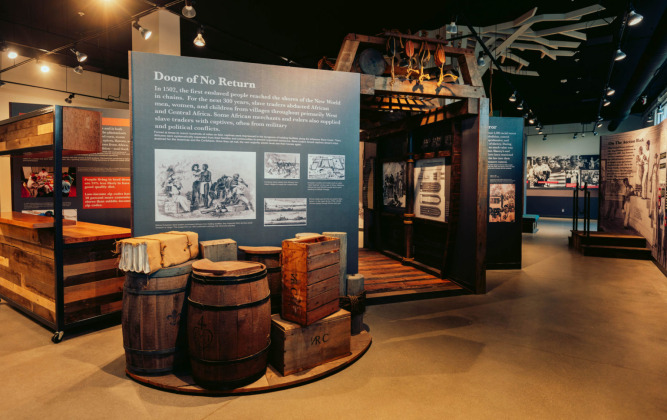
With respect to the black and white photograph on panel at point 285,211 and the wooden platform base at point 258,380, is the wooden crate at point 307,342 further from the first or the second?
the black and white photograph on panel at point 285,211

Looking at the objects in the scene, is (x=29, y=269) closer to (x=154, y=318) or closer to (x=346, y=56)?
(x=154, y=318)

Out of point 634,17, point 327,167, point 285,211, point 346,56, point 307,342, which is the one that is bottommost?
point 307,342

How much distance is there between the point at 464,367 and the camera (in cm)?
293

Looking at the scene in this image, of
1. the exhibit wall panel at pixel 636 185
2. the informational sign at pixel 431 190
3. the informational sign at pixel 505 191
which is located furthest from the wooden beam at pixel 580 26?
the informational sign at pixel 431 190

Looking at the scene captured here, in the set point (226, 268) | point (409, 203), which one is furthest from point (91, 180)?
point (409, 203)

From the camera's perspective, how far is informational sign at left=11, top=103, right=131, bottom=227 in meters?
4.86

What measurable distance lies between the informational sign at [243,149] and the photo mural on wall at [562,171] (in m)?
16.4

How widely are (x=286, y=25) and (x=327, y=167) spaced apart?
4889 mm

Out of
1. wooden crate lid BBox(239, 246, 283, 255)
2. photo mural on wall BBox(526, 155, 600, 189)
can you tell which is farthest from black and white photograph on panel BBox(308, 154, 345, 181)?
photo mural on wall BBox(526, 155, 600, 189)

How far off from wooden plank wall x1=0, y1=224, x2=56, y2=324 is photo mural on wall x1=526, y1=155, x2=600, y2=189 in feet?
61.0

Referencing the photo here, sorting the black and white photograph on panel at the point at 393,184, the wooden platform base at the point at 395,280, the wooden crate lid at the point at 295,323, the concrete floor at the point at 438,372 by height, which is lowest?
the concrete floor at the point at 438,372

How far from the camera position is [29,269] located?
3830 millimetres

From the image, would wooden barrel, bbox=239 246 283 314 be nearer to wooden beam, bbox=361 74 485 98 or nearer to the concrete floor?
the concrete floor

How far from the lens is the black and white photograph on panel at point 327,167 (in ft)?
12.3
